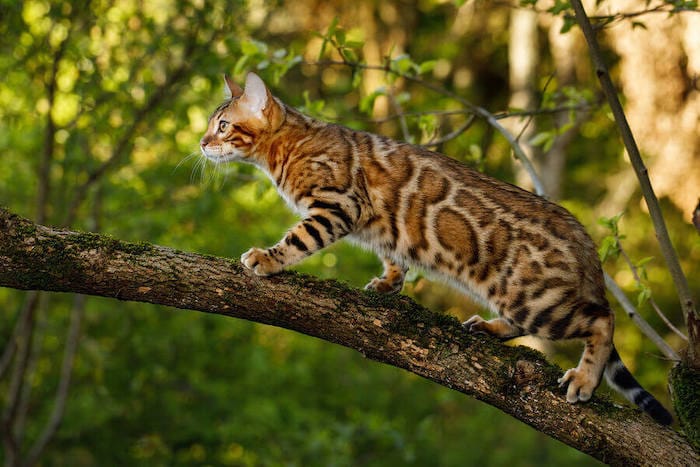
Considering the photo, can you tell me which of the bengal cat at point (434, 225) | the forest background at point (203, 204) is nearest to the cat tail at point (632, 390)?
the bengal cat at point (434, 225)

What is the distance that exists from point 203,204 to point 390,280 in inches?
166

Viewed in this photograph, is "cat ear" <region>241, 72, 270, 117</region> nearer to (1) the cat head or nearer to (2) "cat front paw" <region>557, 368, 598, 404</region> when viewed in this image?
(1) the cat head

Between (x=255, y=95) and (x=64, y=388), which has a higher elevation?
(x=255, y=95)

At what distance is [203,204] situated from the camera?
9.16m

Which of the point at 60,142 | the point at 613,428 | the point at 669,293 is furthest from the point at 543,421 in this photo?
the point at 669,293

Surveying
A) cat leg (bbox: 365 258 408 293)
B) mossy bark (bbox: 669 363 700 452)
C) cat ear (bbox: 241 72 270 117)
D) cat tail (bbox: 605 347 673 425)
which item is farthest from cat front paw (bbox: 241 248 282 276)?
mossy bark (bbox: 669 363 700 452)

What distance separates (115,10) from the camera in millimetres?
8922

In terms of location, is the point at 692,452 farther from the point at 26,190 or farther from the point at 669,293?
the point at 669,293

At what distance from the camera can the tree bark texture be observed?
384 centimetres

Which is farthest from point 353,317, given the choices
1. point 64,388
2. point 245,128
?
point 64,388

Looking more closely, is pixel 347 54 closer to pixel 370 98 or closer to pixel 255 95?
pixel 370 98

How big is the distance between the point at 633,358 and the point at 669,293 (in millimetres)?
2010

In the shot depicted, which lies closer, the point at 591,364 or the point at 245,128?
the point at 591,364

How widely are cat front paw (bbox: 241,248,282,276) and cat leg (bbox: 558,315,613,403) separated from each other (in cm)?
149
